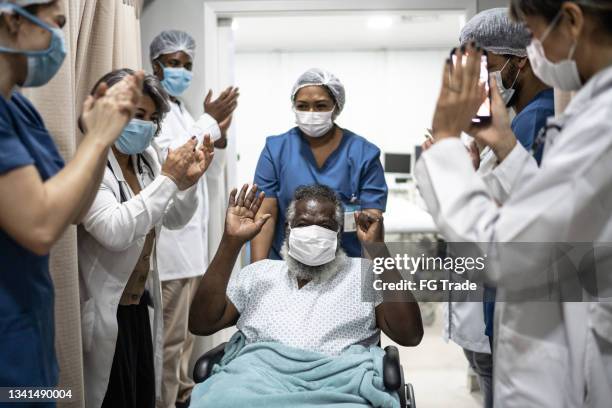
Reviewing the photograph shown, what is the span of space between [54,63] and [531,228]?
3.02ft

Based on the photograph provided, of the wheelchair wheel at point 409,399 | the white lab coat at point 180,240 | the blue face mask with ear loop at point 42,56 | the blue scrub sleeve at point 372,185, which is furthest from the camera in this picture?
the white lab coat at point 180,240

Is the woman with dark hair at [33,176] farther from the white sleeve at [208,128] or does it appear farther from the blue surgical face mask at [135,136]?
the white sleeve at [208,128]

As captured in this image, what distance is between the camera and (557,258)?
1.12 meters

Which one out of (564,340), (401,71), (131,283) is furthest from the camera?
(401,71)

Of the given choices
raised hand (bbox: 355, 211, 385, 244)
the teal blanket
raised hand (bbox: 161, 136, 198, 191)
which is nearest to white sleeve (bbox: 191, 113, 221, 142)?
raised hand (bbox: 161, 136, 198, 191)

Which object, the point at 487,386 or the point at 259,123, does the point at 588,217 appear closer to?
the point at 487,386

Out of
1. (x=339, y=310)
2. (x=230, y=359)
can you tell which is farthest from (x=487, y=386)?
(x=230, y=359)

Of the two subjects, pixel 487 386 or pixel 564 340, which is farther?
pixel 487 386

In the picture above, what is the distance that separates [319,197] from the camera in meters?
1.98

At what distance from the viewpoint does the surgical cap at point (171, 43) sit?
2855 mm

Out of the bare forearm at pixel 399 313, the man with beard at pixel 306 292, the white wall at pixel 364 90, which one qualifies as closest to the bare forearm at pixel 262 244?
the man with beard at pixel 306 292

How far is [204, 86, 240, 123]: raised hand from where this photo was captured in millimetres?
2459

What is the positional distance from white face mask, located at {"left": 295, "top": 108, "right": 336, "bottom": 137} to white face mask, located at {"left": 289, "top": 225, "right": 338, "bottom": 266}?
563mm

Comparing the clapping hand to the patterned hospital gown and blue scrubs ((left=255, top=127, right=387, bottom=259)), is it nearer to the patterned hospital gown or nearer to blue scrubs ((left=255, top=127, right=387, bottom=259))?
the patterned hospital gown
